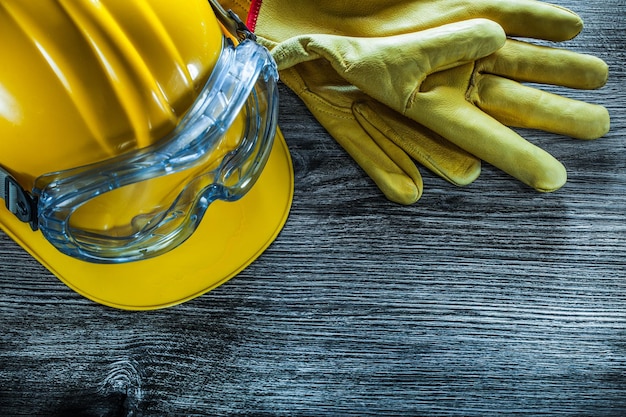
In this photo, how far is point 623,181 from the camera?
33.0 inches

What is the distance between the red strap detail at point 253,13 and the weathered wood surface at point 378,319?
213 millimetres

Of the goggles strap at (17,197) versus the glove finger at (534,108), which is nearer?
the goggles strap at (17,197)

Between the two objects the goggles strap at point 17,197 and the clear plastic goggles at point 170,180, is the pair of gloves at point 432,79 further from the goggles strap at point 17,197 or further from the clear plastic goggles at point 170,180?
the goggles strap at point 17,197

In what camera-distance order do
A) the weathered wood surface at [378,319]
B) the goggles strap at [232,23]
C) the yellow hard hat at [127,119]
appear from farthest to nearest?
1. the weathered wood surface at [378,319]
2. the goggles strap at [232,23]
3. the yellow hard hat at [127,119]

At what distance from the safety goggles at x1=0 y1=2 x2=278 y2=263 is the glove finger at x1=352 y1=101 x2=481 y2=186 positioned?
0.18 m

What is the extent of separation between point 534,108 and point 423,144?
16 centimetres

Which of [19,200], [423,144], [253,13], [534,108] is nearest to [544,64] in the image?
[534,108]

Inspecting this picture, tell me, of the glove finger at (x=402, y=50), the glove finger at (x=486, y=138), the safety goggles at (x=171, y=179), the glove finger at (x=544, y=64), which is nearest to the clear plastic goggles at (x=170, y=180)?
the safety goggles at (x=171, y=179)

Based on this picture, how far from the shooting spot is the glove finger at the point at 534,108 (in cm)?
79

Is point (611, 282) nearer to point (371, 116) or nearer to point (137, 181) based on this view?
point (371, 116)

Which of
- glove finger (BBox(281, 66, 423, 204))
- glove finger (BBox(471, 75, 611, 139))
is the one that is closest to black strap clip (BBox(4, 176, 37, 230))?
glove finger (BBox(281, 66, 423, 204))

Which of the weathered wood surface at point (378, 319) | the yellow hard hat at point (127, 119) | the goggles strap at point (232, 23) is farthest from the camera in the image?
the weathered wood surface at point (378, 319)

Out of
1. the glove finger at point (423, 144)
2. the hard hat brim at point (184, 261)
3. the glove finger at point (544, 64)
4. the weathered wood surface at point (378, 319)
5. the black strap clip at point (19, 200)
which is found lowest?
the weathered wood surface at point (378, 319)

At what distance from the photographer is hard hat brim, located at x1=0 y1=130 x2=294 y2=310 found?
0.77m
